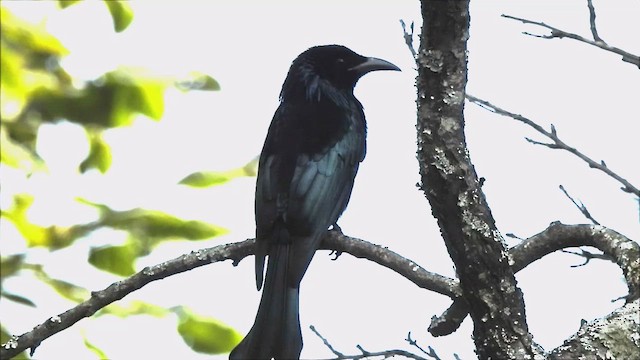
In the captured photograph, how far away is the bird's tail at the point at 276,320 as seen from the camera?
13.9ft

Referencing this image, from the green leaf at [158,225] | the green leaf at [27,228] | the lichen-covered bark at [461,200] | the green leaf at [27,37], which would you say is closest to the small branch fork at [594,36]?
the lichen-covered bark at [461,200]

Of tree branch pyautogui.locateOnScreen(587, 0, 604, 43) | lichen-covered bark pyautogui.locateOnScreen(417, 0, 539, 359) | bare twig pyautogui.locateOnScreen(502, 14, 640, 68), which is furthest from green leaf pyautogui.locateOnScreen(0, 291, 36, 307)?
tree branch pyautogui.locateOnScreen(587, 0, 604, 43)

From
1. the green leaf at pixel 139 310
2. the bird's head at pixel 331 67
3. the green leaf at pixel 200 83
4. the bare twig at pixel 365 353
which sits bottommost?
the bare twig at pixel 365 353

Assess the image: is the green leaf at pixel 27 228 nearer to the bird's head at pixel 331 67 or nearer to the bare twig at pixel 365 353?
the bare twig at pixel 365 353

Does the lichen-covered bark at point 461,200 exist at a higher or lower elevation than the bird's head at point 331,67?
lower

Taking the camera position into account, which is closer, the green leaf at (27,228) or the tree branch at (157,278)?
the tree branch at (157,278)

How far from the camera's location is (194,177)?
4.96 m

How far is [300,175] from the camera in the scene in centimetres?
531

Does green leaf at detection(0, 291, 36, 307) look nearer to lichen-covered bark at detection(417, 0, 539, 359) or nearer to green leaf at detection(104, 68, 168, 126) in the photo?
green leaf at detection(104, 68, 168, 126)

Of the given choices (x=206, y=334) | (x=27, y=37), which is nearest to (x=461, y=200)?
(x=206, y=334)

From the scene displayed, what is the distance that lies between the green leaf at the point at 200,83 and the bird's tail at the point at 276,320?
95 cm

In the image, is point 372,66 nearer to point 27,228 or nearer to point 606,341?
→ point 27,228

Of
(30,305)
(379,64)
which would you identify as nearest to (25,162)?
(30,305)

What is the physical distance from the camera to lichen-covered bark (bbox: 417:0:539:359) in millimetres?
3404
